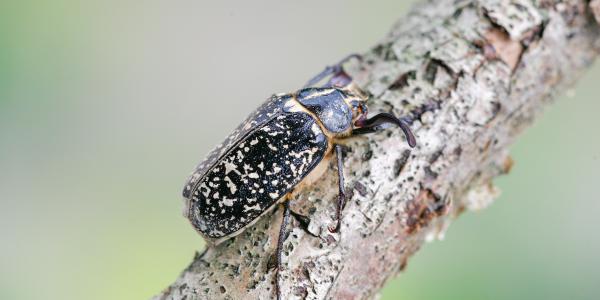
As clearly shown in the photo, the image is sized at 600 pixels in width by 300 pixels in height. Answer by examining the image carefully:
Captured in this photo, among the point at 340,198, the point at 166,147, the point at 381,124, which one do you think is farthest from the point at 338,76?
the point at 166,147

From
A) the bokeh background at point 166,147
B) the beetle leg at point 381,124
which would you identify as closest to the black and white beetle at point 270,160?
the beetle leg at point 381,124

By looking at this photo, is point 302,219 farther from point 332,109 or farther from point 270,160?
point 332,109

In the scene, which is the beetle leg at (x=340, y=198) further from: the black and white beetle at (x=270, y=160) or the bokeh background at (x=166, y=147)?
the bokeh background at (x=166, y=147)

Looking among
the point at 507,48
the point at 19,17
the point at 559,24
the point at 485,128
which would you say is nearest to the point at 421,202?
the point at 485,128

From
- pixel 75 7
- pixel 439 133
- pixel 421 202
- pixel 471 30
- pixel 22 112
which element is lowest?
pixel 421 202

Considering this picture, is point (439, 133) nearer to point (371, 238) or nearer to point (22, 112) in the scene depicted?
point (371, 238)

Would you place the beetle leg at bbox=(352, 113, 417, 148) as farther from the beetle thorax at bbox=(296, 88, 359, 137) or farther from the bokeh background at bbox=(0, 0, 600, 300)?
the bokeh background at bbox=(0, 0, 600, 300)

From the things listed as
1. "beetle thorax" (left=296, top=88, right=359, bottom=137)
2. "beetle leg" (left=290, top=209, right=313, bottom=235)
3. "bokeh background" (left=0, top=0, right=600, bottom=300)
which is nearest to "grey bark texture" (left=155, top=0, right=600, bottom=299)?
"beetle leg" (left=290, top=209, right=313, bottom=235)
